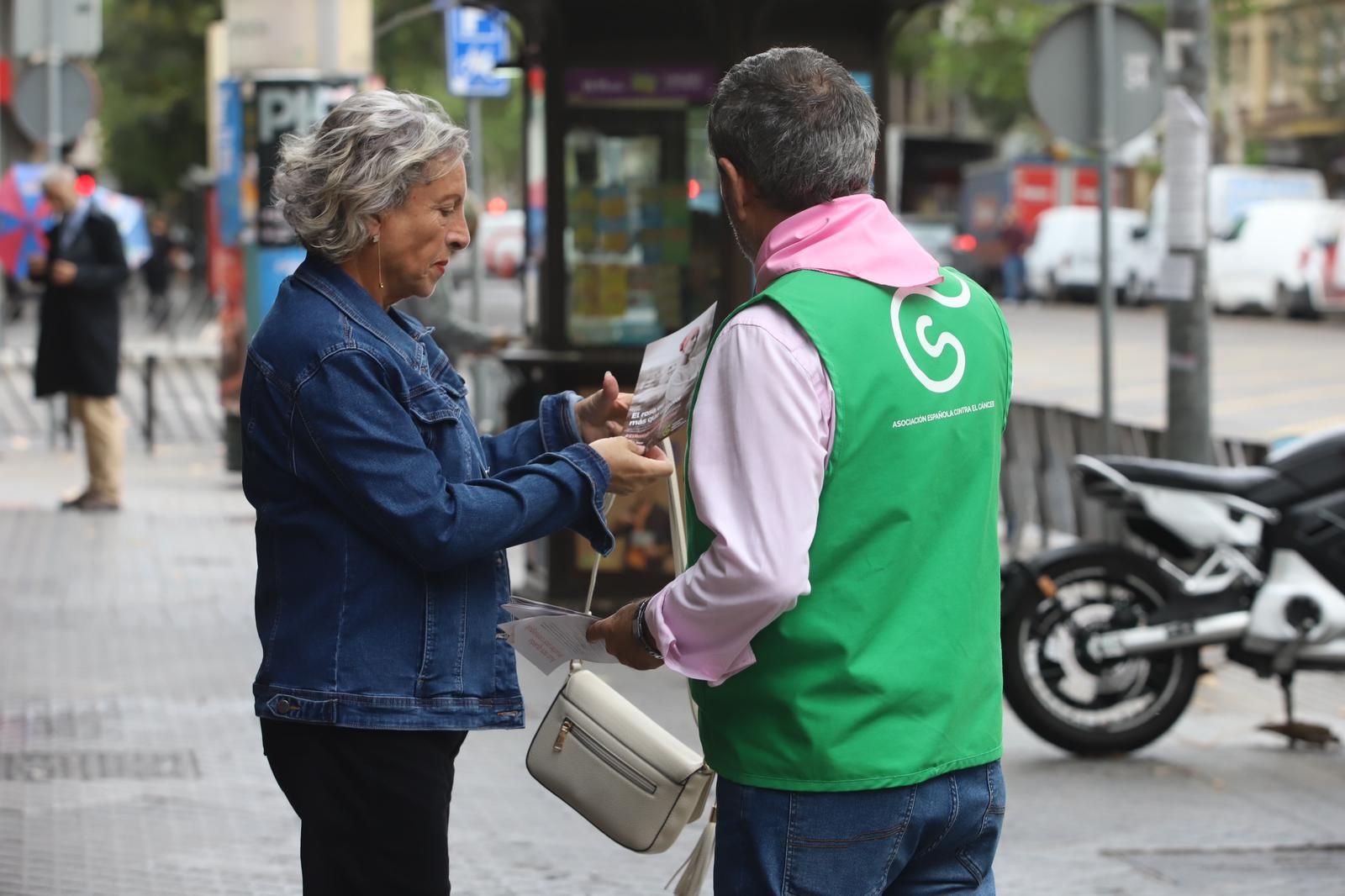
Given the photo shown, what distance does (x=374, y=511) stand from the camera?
9.73ft

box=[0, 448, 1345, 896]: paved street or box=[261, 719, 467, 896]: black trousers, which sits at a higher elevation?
box=[261, 719, 467, 896]: black trousers

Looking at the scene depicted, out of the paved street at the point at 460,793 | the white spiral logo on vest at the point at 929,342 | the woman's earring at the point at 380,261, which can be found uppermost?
the woman's earring at the point at 380,261

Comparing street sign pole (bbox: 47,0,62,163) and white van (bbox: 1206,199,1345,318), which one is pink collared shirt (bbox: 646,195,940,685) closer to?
street sign pole (bbox: 47,0,62,163)

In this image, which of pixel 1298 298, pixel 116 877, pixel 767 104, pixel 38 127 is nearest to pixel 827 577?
pixel 767 104

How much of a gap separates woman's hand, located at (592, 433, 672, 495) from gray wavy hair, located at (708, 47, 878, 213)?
48 centimetres

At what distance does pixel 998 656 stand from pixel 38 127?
1436 cm

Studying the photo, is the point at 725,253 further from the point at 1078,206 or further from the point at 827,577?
the point at 1078,206

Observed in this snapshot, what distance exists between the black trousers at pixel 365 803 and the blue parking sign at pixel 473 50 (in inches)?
516

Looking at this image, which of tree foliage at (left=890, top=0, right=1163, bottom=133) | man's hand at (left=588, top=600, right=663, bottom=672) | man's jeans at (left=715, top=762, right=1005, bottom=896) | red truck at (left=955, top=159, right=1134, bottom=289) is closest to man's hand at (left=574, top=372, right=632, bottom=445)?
man's hand at (left=588, top=600, right=663, bottom=672)

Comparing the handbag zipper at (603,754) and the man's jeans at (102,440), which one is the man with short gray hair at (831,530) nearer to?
the handbag zipper at (603,754)

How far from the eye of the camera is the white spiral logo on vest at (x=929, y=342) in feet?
9.36

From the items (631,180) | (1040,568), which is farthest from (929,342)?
(631,180)

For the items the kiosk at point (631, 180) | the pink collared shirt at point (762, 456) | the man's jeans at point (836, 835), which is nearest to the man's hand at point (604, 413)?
the pink collared shirt at point (762, 456)

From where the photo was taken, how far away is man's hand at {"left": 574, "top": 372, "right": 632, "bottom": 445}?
341 centimetres
